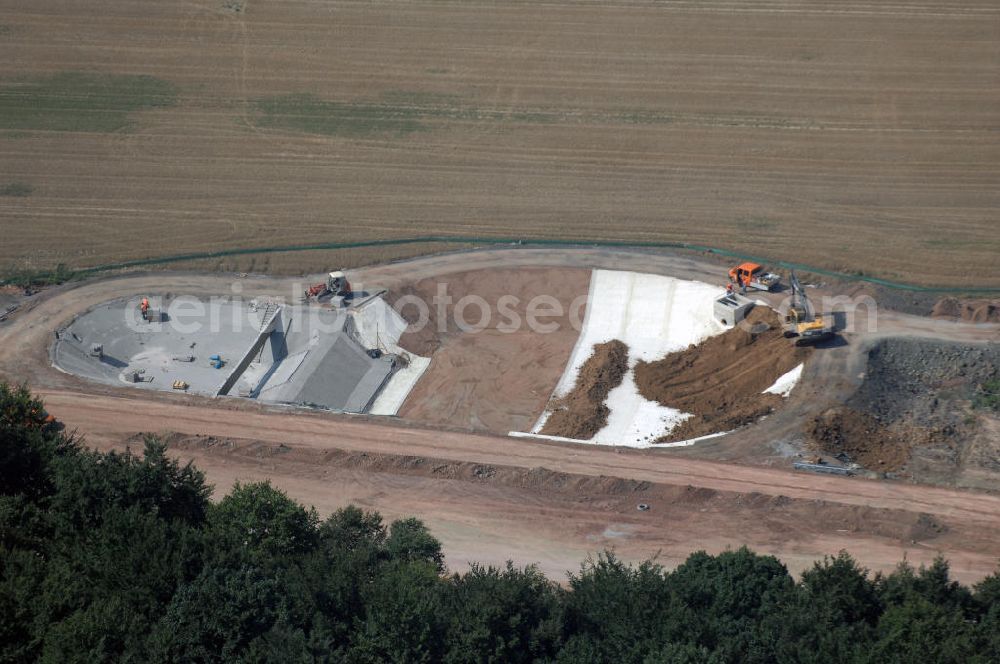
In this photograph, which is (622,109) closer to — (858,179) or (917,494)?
(858,179)

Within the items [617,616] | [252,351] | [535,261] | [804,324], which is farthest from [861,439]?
[252,351]

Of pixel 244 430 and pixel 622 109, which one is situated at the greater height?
pixel 622 109

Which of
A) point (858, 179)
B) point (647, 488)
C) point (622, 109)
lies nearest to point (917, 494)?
point (647, 488)

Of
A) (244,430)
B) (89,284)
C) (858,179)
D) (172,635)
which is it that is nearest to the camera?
(172,635)

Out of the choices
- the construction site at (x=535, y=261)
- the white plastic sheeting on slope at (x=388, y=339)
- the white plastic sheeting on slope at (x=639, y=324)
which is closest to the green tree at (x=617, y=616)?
the construction site at (x=535, y=261)

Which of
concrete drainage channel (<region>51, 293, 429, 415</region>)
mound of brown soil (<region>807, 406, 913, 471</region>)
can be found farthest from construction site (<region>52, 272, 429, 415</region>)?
mound of brown soil (<region>807, 406, 913, 471</region>)

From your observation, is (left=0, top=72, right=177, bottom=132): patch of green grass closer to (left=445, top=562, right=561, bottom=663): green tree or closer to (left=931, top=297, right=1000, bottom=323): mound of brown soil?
(left=931, top=297, right=1000, bottom=323): mound of brown soil
